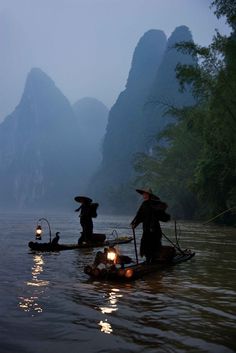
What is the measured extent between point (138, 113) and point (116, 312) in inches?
6484

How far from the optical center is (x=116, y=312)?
23.8 feet

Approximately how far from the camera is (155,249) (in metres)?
12.7

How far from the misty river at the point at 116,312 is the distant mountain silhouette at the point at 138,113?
108 m

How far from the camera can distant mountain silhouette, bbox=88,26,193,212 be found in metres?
141

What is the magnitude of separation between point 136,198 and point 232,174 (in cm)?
7862

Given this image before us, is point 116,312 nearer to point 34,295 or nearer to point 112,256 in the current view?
point 34,295

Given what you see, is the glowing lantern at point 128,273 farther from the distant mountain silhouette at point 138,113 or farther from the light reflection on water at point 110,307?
the distant mountain silhouette at point 138,113

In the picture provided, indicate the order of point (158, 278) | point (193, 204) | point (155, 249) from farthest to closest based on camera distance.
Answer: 1. point (193, 204)
2. point (155, 249)
3. point (158, 278)

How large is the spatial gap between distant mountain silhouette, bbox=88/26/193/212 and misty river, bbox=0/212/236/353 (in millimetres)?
108493

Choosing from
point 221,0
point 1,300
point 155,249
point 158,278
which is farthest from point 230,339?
point 221,0

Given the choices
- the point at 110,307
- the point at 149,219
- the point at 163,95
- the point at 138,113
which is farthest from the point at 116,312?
the point at 138,113

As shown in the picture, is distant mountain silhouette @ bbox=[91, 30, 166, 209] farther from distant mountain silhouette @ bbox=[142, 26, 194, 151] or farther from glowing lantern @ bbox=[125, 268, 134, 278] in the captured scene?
glowing lantern @ bbox=[125, 268, 134, 278]

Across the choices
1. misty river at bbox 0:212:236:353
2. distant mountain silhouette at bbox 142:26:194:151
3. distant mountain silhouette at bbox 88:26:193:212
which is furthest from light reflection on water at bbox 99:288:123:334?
distant mountain silhouette at bbox 142:26:194:151

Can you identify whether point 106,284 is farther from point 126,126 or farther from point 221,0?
point 126,126
